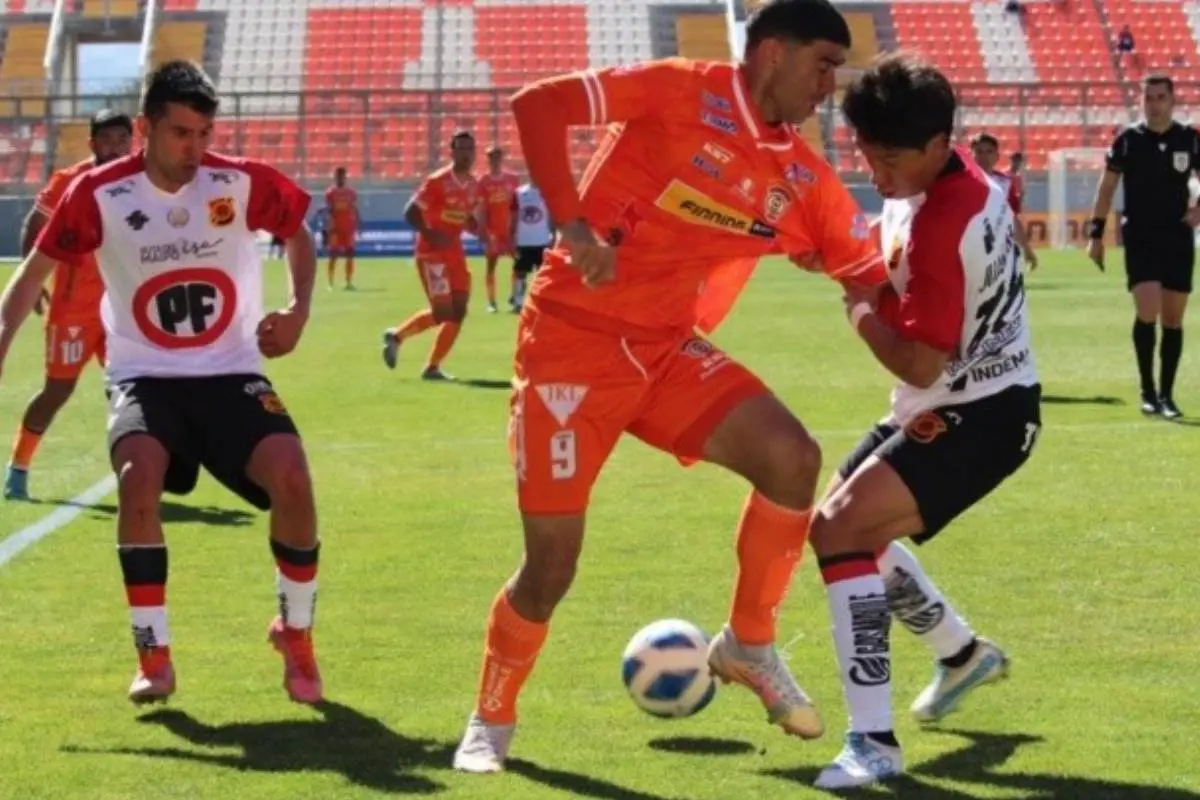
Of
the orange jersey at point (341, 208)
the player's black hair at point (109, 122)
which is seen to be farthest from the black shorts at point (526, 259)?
the player's black hair at point (109, 122)

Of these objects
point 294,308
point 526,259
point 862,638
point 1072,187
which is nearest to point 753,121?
point 862,638

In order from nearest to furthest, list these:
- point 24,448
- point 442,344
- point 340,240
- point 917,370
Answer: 1. point 917,370
2. point 24,448
3. point 442,344
4. point 340,240

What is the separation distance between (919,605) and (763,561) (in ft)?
1.87

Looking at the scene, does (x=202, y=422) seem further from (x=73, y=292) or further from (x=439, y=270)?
(x=439, y=270)

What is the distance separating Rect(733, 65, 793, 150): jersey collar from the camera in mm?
6078

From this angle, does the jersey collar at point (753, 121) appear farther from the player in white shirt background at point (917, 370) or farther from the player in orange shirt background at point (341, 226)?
the player in orange shirt background at point (341, 226)

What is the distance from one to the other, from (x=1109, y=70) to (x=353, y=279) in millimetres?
25550

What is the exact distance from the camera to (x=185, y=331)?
7.30m

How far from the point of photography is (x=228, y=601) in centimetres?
903

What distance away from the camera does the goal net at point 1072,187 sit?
48.7m

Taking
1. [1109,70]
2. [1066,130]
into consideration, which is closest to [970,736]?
[1066,130]

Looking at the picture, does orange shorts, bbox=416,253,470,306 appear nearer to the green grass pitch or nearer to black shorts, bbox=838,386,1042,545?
the green grass pitch

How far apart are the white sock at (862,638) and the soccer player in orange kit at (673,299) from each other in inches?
12.8

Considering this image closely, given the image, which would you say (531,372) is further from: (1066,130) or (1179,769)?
(1066,130)
